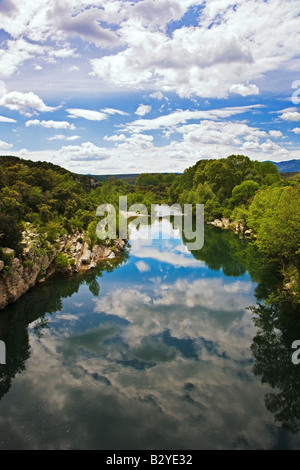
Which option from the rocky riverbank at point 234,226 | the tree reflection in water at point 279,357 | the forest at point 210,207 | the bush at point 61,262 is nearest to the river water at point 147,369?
the tree reflection in water at point 279,357

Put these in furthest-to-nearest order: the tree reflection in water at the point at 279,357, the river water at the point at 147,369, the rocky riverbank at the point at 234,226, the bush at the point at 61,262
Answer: the rocky riverbank at the point at 234,226, the bush at the point at 61,262, the tree reflection in water at the point at 279,357, the river water at the point at 147,369

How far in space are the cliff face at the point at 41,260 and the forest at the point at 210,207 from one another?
635 millimetres

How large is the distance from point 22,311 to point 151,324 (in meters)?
10.1

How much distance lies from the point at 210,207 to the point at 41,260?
51.2m

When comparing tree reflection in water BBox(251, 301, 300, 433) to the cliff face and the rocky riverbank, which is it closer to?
the cliff face

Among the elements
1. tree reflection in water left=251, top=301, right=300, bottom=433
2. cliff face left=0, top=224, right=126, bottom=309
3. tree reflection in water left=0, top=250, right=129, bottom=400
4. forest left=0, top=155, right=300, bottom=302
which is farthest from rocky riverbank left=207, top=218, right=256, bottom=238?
tree reflection in water left=0, top=250, right=129, bottom=400

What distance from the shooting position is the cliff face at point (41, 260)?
2250cm

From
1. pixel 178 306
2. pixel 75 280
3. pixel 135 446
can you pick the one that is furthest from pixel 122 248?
pixel 135 446

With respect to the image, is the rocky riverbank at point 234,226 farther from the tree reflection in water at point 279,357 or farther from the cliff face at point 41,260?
the tree reflection in water at point 279,357

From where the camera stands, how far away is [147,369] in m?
15.8

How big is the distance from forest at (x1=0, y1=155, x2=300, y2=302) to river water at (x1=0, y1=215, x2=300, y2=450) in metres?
4.88

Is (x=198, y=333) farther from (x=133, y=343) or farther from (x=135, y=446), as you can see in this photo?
(x=135, y=446)

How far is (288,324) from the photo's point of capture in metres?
20.4

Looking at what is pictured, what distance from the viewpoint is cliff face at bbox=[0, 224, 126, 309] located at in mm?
22500
